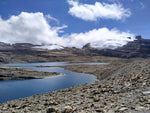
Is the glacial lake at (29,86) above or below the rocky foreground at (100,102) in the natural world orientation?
below

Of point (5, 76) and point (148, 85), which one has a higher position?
point (148, 85)

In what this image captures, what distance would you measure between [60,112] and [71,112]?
73 centimetres

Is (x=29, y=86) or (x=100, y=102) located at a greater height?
(x=100, y=102)

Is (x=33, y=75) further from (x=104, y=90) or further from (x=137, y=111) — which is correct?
(x=137, y=111)

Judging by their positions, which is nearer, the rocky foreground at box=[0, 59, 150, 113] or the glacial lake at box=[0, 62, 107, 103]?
the rocky foreground at box=[0, 59, 150, 113]

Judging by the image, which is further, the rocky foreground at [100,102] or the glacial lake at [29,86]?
the glacial lake at [29,86]

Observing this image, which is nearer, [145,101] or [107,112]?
[107,112]

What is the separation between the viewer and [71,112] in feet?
34.4

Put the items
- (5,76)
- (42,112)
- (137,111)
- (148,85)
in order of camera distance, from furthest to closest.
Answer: (5,76) < (148,85) < (42,112) < (137,111)

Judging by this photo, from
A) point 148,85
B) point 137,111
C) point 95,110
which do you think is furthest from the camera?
point 148,85

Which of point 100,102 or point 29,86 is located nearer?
point 100,102

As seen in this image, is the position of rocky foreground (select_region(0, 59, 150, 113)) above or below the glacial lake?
above

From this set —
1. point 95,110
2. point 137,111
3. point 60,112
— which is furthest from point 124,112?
point 60,112

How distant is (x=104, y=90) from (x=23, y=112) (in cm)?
840
